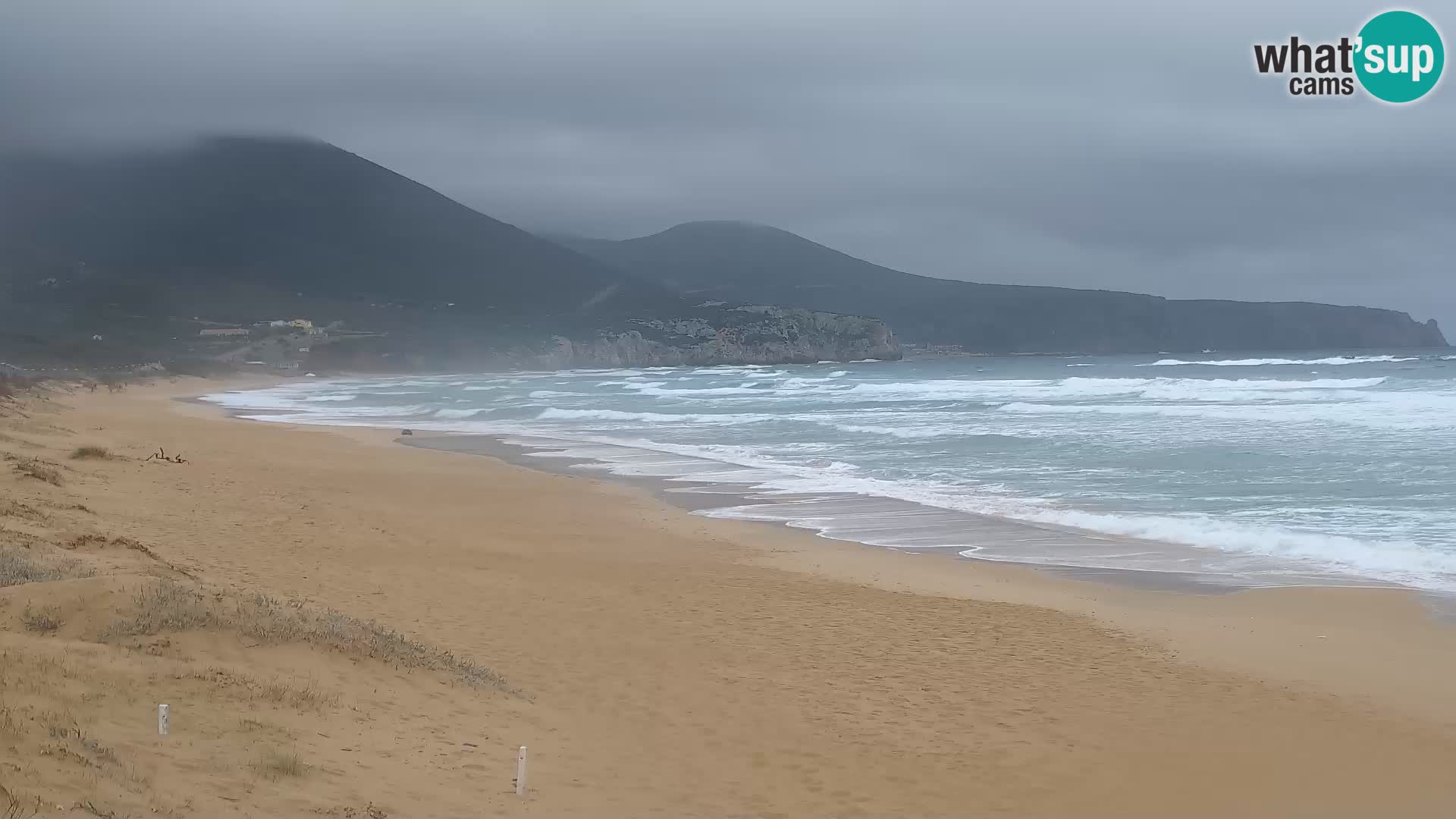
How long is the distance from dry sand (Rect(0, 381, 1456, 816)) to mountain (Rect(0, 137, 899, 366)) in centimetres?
9042

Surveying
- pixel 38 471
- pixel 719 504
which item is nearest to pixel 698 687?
pixel 719 504

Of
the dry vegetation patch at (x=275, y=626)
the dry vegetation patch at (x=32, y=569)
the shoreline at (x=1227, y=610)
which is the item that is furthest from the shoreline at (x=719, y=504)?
the dry vegetation patch at (x=32, y=569)

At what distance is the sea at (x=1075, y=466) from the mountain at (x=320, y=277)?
73170 mm

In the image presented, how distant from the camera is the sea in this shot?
12.6 m

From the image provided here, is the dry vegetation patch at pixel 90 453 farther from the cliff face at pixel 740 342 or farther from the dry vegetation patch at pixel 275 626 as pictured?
the cliff face at pixel 740 342

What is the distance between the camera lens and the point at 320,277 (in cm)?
16162

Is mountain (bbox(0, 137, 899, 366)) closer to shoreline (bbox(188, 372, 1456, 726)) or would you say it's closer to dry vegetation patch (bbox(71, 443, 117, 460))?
dry vegetation patch (bbox(71, 443, 117, 460))

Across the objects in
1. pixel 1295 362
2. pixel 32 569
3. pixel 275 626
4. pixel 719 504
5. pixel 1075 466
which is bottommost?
pixel 719 504

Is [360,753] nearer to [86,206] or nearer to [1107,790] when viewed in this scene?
[1107,790]

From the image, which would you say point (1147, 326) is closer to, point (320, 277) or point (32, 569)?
point (320, 277)

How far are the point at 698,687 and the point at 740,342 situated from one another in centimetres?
13806

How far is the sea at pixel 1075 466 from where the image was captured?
12562 mm

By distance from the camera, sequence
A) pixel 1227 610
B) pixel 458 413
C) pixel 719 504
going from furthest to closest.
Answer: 1. pixel 458 413
2. pixel 719 504
3. pixel 1227 610

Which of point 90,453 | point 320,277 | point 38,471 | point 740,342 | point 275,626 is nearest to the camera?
point 275,626
